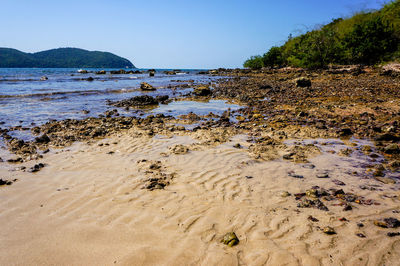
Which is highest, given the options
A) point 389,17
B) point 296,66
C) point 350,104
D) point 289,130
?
point 389,17

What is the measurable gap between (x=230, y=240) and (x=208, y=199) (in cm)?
104

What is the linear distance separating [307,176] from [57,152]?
6.45 metres

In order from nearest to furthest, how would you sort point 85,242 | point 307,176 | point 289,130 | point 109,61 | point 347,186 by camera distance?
point 85,242 < point 347,186 < point 307,176 < point 289,130 < point 109,61

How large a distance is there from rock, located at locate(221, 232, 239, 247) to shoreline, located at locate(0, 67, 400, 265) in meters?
0.07

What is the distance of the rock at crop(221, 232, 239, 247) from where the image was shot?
8.77 ft

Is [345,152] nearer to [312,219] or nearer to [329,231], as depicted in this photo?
[312,219]

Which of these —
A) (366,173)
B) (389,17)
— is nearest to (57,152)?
(366,173)

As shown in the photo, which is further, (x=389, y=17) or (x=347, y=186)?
(x=389, y=17)

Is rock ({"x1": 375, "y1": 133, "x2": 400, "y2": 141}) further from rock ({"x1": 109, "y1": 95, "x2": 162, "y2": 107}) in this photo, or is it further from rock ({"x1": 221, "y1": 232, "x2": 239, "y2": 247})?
rock ({"x1": 109, "y1": 95, "x2": 162, "y2": 107})

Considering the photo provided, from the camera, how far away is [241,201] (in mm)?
3615

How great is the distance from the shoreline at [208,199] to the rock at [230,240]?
0.07m

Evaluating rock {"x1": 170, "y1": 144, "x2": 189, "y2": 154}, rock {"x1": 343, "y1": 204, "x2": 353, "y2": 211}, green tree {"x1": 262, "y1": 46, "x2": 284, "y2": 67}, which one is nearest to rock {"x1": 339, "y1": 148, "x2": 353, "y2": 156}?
rock {"x1": 343, "y1": 204, "x2": 353, "y2": 211}

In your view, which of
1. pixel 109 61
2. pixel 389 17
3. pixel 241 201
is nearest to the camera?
pixel 241 201

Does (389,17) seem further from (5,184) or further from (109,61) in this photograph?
(109,61)
